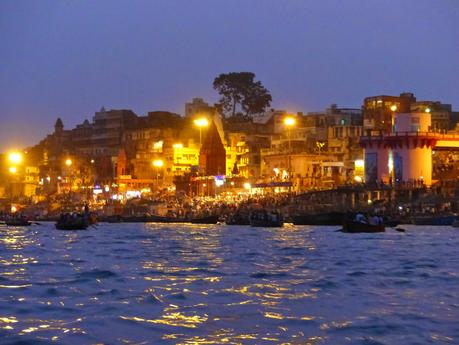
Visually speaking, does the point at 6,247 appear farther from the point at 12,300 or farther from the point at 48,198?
the point at 48,198

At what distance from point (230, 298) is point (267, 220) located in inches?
2222

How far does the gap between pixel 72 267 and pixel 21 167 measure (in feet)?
520

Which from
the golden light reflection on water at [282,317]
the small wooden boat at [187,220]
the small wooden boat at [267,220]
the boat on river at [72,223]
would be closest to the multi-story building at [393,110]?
the small wooden boat at [187,220]

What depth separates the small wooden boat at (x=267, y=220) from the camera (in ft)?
259

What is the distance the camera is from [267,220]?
79.5 meters

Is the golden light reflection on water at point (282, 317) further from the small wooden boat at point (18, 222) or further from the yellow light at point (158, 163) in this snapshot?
the yellow light at point (158, 163)

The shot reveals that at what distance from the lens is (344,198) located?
321 feet

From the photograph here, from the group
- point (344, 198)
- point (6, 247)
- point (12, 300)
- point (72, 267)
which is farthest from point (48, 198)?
point (12, 300)

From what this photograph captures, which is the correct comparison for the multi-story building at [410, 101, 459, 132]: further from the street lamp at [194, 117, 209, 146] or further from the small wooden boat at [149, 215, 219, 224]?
the small wooden boat at [149, 215, 219, 224]

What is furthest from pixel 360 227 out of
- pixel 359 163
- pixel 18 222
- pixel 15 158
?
pixel 15 158

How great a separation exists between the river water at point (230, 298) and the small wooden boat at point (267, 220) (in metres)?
37.6

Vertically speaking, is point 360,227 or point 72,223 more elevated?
point 72,223

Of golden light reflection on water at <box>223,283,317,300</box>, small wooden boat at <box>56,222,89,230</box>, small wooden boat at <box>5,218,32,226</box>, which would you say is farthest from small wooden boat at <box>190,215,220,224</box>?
golden light reflection on water at <box>223,283,317,300</box>

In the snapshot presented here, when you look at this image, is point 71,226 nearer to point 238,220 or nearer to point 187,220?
point 238,220
